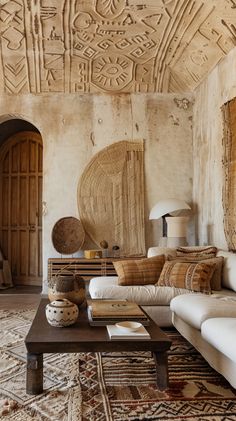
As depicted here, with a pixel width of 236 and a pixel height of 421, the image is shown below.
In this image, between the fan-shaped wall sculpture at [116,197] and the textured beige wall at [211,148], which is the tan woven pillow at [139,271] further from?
the fan-shaped wall sculpture at [116,197]

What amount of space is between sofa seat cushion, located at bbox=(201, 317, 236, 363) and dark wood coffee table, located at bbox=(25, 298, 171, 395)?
0.94 feet

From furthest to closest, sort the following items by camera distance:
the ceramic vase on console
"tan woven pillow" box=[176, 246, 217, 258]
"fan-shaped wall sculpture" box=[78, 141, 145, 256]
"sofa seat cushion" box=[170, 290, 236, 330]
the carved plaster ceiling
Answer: "fan-shaped wall sculpture" box=[78, 141, 145, 256]
the carved plaster ceiling
"tan woven pillow" box=[176, 246, 217, 258]
the ceramic vase on console
"sofa seat cushion" box=[170, 290, 236, 330]

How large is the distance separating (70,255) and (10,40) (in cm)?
293

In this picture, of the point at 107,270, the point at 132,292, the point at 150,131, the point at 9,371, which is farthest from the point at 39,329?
the point at 150,131

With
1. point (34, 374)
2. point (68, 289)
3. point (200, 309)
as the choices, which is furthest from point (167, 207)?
point (34, 374)

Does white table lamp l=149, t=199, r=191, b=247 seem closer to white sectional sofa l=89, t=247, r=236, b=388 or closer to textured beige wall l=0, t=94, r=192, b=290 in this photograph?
white sectional sofa l=89, t=247, r=236, b=388

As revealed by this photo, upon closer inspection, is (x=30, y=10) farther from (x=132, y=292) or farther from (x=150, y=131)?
(x=132, y=292)

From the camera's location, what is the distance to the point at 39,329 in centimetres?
230

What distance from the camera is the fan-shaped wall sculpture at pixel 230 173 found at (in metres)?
4.08

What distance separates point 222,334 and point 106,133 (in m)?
3.96

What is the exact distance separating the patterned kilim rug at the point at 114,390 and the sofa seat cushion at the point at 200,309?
12.8 inches

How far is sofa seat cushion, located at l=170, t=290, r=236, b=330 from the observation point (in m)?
2.54

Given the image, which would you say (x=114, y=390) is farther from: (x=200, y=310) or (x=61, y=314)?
(x=200, y=310)

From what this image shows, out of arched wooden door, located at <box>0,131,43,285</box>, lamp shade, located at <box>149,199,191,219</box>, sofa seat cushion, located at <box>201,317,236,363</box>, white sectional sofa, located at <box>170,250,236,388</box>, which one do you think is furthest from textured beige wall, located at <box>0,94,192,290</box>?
sofa seat cushion, located at <box>201,317,236,363</box>
